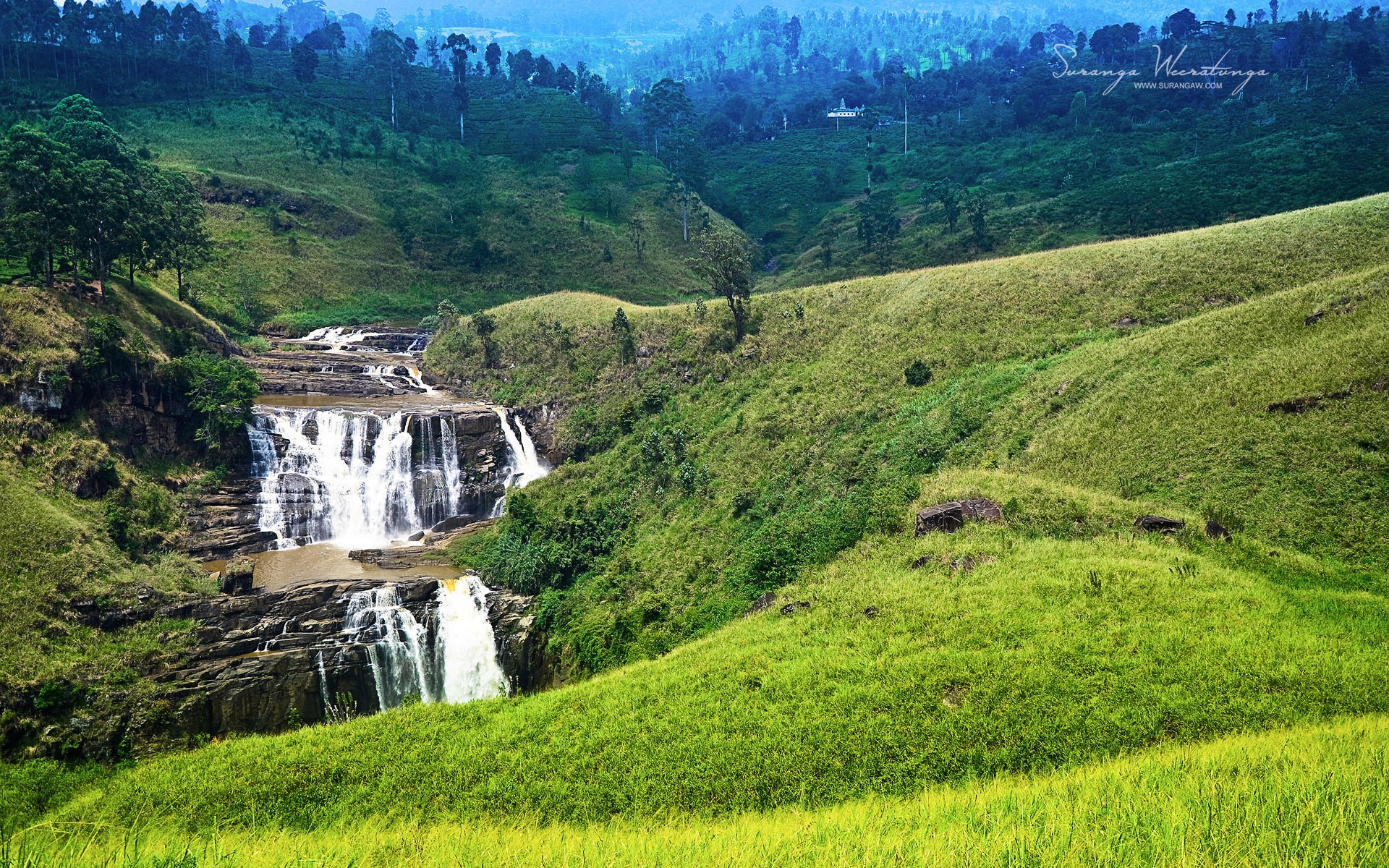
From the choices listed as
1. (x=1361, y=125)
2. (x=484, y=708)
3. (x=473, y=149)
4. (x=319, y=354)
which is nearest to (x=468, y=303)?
(x=319, y=354)

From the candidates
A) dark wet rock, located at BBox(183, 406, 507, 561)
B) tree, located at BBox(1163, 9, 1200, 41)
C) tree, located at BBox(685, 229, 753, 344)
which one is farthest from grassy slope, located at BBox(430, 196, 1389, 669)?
tree, located at BBox(1163, 9, 1200, 41)

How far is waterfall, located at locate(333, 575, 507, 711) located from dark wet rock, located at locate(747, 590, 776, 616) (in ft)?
29.2

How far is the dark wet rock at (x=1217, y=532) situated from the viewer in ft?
51.0

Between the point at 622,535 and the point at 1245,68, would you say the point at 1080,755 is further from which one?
the point at 1245,68

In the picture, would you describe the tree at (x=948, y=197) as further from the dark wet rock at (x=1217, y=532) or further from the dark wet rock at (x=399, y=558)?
the dark wet rock at (x=1217, y=532)

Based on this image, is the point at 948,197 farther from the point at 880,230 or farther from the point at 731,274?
the point at 731,274

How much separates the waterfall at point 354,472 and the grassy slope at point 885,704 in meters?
17.9

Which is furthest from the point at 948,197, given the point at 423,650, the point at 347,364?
the point at 423,650

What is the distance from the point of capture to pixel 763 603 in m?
18.8

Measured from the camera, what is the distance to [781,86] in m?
187

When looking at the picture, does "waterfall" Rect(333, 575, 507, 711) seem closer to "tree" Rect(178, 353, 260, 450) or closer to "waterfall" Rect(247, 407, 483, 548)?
"waterfall" Rect(247, 407, 483, 548)

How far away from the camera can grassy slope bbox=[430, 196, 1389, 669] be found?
1833 cm

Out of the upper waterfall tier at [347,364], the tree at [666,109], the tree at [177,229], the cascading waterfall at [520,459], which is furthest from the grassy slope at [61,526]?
the tree at [666,109]

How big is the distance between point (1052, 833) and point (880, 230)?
78.8 metres
